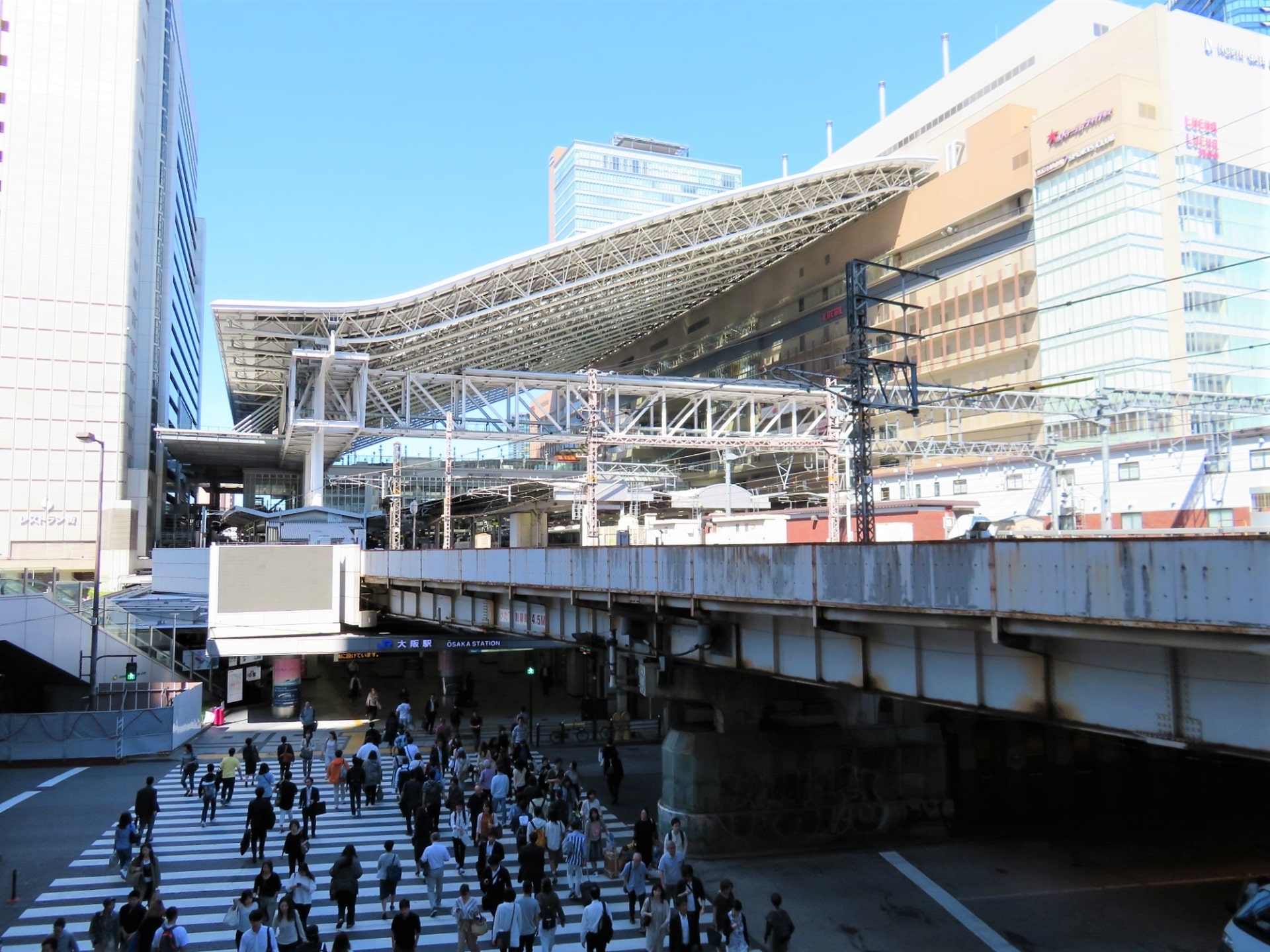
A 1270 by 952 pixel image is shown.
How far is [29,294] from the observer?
56.8 m

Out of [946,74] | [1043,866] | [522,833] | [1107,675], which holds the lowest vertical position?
[1043,866]

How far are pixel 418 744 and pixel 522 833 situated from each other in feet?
39.5

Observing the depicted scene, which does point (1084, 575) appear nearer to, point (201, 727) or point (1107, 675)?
point (1107, 675)

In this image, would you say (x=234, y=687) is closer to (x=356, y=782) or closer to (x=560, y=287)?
(x=356, y=782)


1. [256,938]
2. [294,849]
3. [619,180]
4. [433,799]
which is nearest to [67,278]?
[433,799]

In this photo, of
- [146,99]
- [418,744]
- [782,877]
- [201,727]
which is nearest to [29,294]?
[146,99]

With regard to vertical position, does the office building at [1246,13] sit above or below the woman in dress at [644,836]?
above

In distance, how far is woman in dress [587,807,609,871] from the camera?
1509cm

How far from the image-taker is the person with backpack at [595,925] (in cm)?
1073

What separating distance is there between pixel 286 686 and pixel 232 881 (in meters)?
16.9

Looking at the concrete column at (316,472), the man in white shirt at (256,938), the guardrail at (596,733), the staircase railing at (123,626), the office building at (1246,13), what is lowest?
the guardrail at (596,733)

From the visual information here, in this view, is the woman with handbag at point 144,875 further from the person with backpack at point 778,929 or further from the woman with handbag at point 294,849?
the person with backpack at point 778,929

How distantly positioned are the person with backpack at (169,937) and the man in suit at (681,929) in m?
5.52

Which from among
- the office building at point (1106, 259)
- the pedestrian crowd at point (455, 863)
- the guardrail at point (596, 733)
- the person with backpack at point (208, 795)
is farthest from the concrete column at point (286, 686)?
the office building at point (1106, 259)
